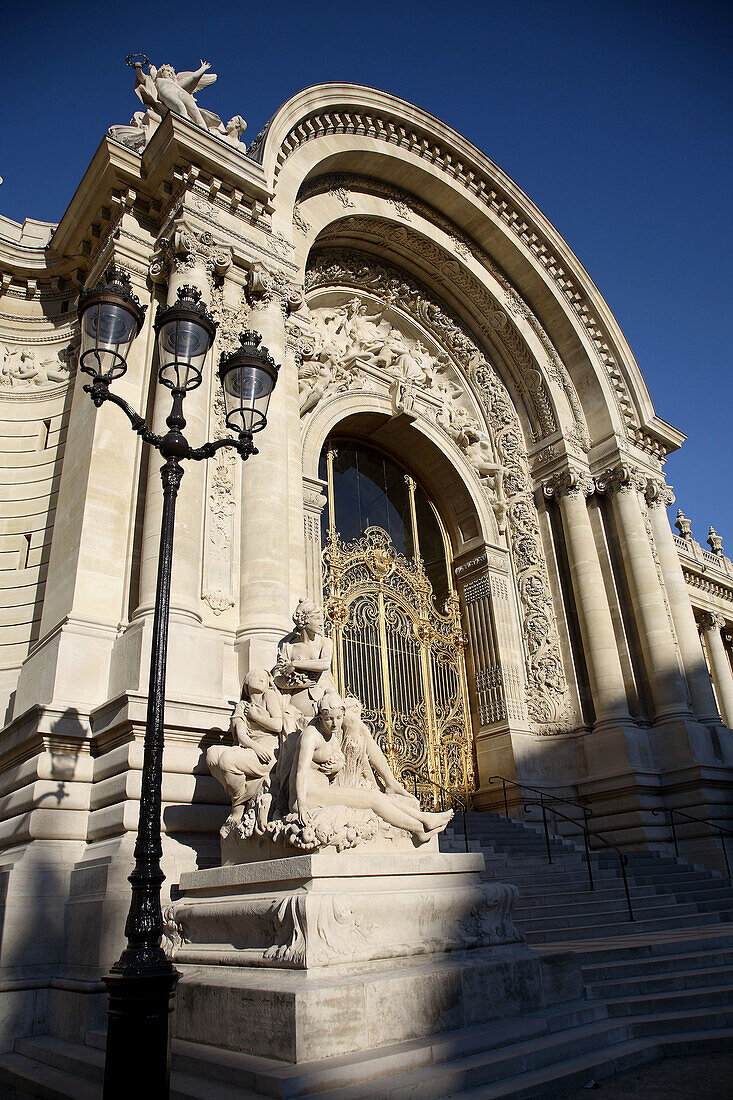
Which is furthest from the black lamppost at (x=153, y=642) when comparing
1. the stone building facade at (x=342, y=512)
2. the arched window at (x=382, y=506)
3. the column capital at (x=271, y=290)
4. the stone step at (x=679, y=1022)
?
the arched window at (x=382, y=506)

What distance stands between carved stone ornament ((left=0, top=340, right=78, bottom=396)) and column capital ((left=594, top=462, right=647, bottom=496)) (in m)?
10.5

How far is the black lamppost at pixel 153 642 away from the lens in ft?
11.5

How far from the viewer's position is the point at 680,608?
51.3 ft

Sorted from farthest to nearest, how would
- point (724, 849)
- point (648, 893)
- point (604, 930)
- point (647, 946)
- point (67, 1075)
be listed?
point (724, 849)
point (648, 893)
point (604, 930)
point (647, 946)
point (67, 1075)

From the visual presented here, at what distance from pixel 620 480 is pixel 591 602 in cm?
272

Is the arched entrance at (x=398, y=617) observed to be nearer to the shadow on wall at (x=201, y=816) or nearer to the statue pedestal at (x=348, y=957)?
the shadow on wall at (x=201, y=816)

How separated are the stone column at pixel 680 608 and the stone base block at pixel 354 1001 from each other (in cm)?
1074

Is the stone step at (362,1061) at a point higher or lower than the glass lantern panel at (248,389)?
lower

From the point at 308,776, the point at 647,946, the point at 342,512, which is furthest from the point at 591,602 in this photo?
the point at 308,776

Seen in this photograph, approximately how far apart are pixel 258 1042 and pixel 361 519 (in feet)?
36.3

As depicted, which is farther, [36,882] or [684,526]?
[684,526]

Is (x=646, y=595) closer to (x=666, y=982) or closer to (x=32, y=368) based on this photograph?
(x=666, y=982)

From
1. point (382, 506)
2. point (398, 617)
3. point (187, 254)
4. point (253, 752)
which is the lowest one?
point (253, 752)

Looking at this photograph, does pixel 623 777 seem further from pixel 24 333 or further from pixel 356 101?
pixel 356 101
